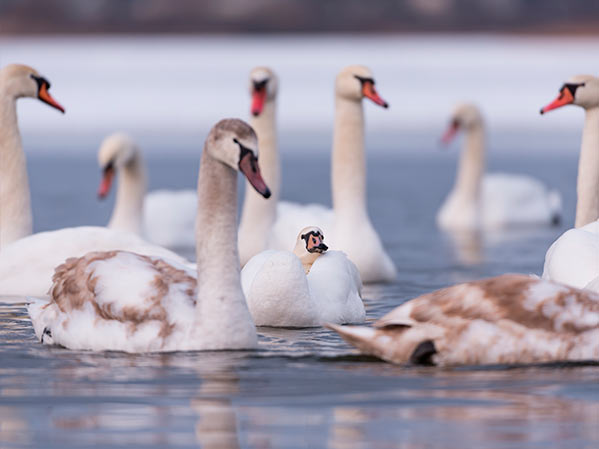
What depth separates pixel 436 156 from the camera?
2803 cm

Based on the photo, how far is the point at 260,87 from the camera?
11.6 metres

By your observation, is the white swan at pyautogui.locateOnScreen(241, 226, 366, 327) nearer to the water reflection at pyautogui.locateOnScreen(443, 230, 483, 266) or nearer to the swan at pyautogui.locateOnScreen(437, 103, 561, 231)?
the water reflection at pyautogui.locateOnScreen(443, 230, 483, 266)

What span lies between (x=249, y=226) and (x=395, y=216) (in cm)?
497

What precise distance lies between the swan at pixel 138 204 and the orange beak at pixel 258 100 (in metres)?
1.62

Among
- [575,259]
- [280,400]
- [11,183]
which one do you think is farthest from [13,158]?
[280,400]

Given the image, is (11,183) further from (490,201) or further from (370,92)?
(490,201)

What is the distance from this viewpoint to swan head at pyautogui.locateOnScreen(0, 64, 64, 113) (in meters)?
10.3

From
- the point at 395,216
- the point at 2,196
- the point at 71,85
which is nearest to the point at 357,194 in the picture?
the point at 2,196

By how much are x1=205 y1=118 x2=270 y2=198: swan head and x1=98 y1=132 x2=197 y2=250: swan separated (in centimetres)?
577

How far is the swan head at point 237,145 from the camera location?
21.9 ft

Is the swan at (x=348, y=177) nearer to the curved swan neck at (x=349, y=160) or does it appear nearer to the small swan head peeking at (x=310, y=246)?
the curved swan neck at (x=349, y=160)

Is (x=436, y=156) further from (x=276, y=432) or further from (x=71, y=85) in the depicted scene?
(x=276, y=432)

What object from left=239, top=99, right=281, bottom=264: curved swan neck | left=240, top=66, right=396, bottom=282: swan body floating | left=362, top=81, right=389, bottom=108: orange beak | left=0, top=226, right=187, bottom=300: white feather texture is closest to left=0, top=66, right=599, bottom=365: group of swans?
left=0, top=226, right=187, bottom=300: white feather texture

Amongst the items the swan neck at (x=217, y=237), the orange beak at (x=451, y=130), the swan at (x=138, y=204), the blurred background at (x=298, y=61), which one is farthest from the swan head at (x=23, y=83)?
the blurred background at (x=298, y=61)
